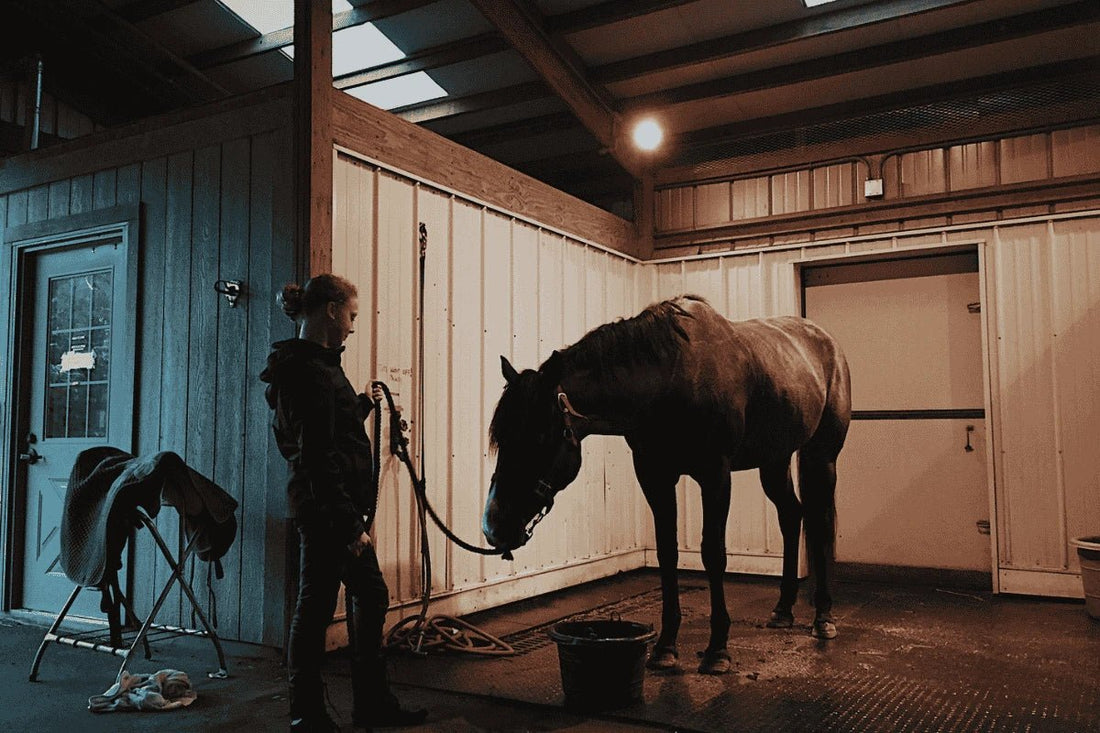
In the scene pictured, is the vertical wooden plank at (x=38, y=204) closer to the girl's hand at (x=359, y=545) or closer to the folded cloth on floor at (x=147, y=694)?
the folded cloth on floor at (x=147, y=694)

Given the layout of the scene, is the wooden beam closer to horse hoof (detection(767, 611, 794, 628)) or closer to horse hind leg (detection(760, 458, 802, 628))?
horse hind leg (detection(760, 458, 802, 628))

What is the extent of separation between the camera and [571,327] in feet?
20.7

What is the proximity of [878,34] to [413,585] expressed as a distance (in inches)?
187

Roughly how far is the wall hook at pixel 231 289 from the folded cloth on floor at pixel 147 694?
1.85 metres

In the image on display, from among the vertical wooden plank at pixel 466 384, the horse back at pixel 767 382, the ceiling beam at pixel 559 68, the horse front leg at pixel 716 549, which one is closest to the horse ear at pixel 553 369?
the horse back at pixel 767 382

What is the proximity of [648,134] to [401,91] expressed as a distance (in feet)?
6.76

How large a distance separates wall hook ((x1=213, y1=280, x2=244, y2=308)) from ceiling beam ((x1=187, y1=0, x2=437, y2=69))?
74.5 inches

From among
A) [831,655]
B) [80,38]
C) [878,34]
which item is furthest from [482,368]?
[80,38]

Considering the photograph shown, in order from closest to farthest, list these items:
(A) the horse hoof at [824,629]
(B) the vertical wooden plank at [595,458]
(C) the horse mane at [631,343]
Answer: (C) the horse mane at [631,343]
(A) the horse hoof at [824,629]
(B) the vertical wooden plank at [595,458]

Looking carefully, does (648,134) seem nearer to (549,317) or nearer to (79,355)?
(549,317)

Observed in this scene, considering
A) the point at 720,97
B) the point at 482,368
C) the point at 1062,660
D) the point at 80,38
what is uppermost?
the point at 80,38

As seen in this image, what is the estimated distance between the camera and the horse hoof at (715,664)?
3721 millimetres

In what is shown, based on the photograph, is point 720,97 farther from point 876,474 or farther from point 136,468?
point 136,468

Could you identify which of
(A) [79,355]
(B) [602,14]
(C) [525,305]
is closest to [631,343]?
(C) [525,305]
